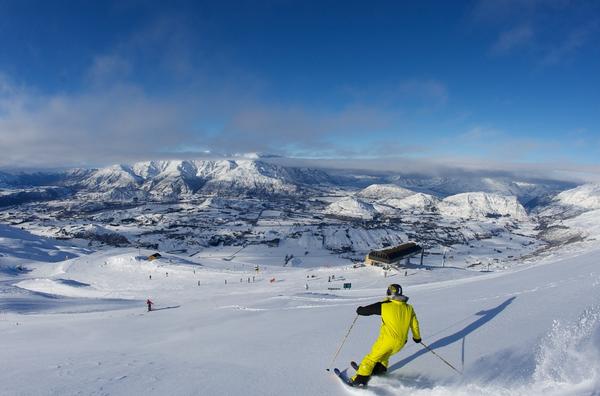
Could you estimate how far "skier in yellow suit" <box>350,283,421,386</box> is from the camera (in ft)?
19.2

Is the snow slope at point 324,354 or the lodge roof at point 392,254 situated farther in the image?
the lodge roof at point 392,254

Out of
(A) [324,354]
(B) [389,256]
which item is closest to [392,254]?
(B) [389,256]

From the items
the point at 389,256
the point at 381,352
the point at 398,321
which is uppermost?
the point at 398,321

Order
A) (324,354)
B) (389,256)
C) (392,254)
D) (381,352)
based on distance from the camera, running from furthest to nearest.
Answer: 1. (392,254)
2. (389,256)
3. (324,354)
4. (381,352)

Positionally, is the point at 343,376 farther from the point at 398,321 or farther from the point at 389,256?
the point at 389,256

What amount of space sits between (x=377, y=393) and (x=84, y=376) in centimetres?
534

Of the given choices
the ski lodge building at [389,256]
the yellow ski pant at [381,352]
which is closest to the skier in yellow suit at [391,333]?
the yellow ski pant at [381,352]

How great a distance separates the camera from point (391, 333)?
5953 mm

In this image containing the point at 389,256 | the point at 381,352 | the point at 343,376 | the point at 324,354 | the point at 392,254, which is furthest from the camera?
the point at 392,254

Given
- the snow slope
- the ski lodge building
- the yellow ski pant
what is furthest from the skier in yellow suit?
the ski lodge building

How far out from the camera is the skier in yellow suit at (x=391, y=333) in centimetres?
584

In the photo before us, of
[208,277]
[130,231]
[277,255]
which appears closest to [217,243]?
[277,255]

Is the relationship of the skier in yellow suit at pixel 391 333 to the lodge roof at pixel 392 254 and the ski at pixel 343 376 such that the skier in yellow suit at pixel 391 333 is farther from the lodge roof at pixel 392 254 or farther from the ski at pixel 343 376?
the lodge roof at pixel 392 254

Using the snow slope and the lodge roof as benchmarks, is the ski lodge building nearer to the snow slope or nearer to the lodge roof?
the lodge roof
